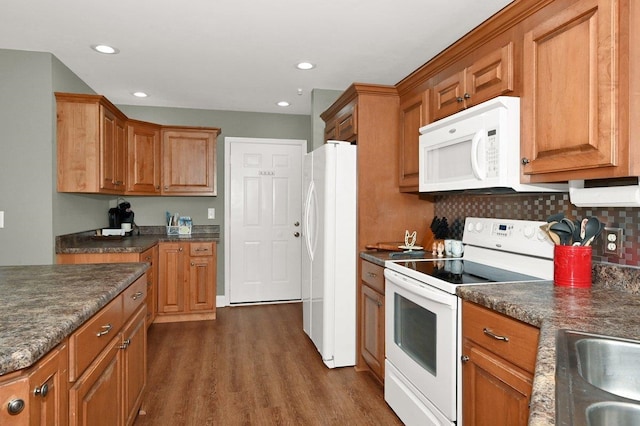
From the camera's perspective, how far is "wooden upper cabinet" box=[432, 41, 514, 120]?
1.93 metres

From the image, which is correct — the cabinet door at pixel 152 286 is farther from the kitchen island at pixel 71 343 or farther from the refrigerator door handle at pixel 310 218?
the kitchen island at pixel 71 343

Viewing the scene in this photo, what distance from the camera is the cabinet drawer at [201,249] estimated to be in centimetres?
414

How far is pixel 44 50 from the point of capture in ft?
9.91

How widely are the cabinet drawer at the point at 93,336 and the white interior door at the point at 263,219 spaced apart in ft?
10.4

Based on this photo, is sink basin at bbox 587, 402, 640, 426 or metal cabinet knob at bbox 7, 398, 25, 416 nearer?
sink basin at bbox 587, 402, 640, 426

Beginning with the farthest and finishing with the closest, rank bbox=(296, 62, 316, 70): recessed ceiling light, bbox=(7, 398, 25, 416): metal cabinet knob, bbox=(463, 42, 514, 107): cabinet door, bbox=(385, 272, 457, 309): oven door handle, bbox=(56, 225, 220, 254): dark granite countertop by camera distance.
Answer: bbox=(296, 62, 316, 70): recessed ceiling light, bbox=(56, 225, 220, 254): dark granite countertop, bbox=(463, 42, 514, 107): cabinet door, bbox=(385, 272, 457, 309): oven door handle, bbox=(7, 398, 25, 416): metal cabinet knob

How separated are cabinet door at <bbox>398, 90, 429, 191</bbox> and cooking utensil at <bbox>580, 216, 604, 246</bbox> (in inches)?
48.4

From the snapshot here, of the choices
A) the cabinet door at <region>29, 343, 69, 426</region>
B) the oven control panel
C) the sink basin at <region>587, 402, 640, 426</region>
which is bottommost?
the cabinet door at <region>29, 343, 69, 426</region>

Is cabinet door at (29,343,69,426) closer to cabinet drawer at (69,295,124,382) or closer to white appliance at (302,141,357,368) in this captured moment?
cabinet drawer at (69,295,124,382)

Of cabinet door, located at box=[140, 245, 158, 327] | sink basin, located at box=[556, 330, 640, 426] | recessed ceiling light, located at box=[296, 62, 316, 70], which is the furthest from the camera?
cabinet door, located at box=[140, 245, 158, 327]

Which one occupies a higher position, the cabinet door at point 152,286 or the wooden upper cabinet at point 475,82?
the wooden upper cabinet at point 475,82

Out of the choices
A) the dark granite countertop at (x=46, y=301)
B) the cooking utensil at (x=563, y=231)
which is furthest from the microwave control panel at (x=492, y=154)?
the dark granite countertop at (x=46, y=301)

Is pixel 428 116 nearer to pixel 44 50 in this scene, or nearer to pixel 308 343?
pixel 308 343

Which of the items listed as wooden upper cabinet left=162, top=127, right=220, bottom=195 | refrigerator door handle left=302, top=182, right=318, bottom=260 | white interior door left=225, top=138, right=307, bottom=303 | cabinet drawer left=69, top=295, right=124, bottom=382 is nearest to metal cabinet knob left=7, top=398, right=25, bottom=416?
cabinet drawer left=69, top=295, right=124, bottom=382
